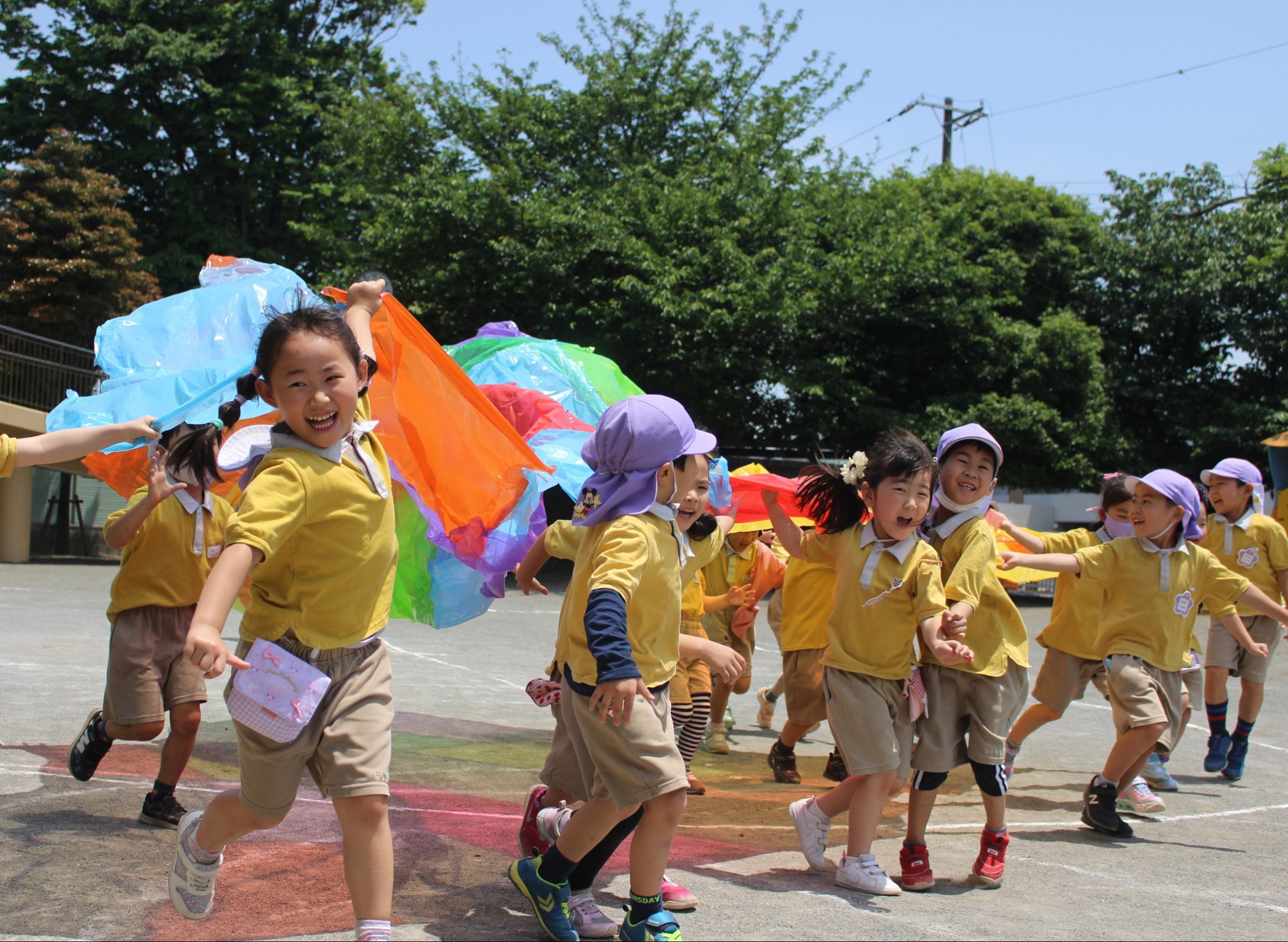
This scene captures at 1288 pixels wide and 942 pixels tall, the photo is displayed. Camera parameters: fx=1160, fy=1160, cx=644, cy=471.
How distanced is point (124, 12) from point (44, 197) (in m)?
6.79

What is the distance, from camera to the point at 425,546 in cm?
512

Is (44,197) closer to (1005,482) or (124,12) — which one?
(124,12)

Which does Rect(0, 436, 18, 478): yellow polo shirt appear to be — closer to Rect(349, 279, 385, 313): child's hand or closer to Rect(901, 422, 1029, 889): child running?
Rect(349, 279, 385, 313): child's hand

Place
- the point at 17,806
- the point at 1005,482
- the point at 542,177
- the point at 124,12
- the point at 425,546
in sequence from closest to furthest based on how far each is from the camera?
1. the point at 17,806
2. the point at 425,546
3. the point at 542,177
4. the point at 1005,482
5. the point at 124,12

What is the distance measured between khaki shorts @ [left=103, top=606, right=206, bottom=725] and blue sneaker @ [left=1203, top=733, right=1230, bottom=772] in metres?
5.59

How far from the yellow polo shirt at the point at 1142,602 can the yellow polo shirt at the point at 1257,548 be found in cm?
209

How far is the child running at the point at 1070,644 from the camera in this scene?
19.5 feet

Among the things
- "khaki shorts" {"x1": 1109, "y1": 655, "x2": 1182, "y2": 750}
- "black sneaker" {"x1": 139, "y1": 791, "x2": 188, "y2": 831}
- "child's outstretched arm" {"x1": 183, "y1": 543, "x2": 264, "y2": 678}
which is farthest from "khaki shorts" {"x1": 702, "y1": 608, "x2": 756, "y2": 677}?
"child's outstretched arm" {"x1": 183, "y1": 543, "x2": 264, "y2": 678}

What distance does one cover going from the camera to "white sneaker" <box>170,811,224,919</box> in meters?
3.08

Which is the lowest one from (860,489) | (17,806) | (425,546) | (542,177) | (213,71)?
(17,806)

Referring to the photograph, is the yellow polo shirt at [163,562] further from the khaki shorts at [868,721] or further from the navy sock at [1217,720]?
the navy sock at [1217,720]

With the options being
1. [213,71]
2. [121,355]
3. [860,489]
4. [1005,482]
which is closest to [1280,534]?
[860,489]

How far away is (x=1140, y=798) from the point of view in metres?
5.53

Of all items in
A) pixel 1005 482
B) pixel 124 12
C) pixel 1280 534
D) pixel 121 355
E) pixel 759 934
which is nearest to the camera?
pixel 759 934
